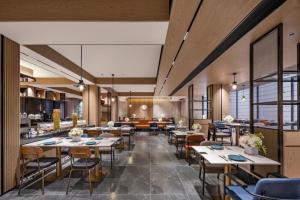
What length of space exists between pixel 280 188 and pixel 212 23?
224 cm

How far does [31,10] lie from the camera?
2.86m

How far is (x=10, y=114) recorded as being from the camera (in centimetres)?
351

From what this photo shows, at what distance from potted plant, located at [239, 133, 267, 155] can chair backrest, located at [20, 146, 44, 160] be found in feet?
11.6

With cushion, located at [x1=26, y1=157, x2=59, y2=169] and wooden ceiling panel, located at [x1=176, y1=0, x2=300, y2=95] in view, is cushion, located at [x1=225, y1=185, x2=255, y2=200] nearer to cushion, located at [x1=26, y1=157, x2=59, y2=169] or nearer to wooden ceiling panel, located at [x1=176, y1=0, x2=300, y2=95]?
wooden ceiling panel, located at [x1=176, y1=0, x2=300, y2=95]

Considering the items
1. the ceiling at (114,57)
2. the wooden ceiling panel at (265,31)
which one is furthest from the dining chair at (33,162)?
the wooden ceiling panel at (265,31)

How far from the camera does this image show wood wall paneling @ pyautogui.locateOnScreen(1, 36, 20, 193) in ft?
11.0

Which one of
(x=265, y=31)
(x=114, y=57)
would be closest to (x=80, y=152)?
(x=114, y=57)

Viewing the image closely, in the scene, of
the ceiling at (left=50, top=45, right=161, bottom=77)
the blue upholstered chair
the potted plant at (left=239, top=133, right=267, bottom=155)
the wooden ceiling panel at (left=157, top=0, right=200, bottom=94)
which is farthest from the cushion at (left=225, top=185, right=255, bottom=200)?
the ceiling at (left=50, top=45, right=161, bottom=77)

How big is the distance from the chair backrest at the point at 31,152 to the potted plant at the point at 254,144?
3537 millimetres

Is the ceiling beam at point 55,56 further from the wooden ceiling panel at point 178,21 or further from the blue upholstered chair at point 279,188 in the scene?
the blue upholstered chair at point 279,188

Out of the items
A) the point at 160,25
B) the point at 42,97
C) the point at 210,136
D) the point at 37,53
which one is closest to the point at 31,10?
the point at 37,53

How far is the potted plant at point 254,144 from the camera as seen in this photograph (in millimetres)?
2828

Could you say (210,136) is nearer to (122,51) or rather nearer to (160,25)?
(122,51)

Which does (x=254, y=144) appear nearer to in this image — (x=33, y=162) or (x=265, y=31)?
(x=265, y=31)
